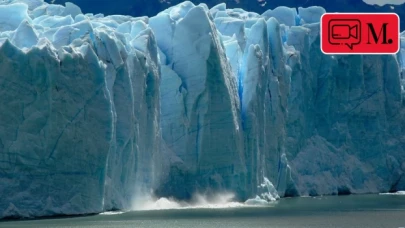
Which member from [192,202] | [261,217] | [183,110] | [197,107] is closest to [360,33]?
[261,217]

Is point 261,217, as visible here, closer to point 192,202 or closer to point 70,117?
point 192,202

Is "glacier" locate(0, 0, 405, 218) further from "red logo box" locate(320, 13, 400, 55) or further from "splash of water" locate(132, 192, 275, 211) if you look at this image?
"red logo box" locate(320, 13, 400, 55)

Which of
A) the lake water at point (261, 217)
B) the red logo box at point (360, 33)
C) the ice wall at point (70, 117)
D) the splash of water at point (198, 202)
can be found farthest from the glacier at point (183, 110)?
the red logo box at point (360, 33)

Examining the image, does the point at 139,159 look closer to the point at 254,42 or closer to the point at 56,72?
the point at 56,72

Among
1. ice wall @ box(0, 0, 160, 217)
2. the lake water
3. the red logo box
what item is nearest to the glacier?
ice wall @ box(0, 0, 160, 217)

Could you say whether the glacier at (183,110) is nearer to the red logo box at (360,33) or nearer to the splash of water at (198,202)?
the splash of water at (198,202)

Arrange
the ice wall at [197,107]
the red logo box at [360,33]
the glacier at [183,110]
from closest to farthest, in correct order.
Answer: the red logo box at [360,33], the glacier at [183,110], the ice wall at [197,107]
